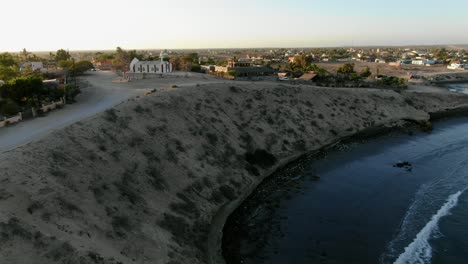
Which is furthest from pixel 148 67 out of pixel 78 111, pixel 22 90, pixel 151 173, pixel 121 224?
pixel 121 224

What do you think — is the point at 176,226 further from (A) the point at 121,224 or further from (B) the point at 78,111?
(B) the point at 78,111

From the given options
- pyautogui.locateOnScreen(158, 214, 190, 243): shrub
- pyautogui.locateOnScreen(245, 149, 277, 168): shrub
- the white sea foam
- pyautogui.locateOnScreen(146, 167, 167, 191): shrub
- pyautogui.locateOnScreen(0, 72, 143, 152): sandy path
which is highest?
pyautogui.locateOnScreen(0, 72, 143, 152): sandy path

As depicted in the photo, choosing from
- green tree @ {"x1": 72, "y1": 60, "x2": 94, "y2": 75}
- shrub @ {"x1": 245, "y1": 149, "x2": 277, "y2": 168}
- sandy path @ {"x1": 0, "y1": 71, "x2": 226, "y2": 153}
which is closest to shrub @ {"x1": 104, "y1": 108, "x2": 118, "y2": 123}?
sandy path @ {"x1": 0, "y1": 71, "x2": 226, "y2": 153}

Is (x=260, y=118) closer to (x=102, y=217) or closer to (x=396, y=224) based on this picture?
(x=396, y=224)

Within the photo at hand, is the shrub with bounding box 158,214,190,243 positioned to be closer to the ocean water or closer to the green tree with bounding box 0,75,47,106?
the ocean water

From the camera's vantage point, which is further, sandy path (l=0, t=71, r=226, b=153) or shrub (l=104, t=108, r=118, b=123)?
shrub (l=104, t=108, r=118, b=123)

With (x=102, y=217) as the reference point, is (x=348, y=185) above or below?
below

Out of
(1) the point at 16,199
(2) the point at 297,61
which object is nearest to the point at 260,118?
(1) the point at 16,199
